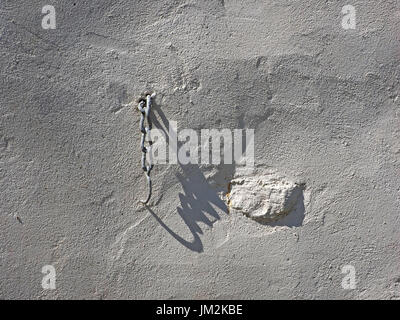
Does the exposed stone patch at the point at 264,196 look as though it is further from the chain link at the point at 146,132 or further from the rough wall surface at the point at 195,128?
the chain link at the point at 146,132

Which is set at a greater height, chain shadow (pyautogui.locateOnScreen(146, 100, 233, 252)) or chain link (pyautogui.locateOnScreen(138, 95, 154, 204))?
chain link (pyautogui.locateOnScreen(138, 95, 154, 204))

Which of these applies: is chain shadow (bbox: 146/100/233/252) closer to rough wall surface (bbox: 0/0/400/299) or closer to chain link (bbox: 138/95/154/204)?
rough wall surface (bbox: 0/0/400/299)

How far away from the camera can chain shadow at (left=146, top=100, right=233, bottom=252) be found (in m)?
2.08

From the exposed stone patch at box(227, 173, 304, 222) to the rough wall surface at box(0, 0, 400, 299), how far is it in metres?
0.04

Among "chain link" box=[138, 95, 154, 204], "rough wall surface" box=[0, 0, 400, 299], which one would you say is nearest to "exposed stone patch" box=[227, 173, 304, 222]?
"rough wall surface" box=[0, 0, 400, 299]

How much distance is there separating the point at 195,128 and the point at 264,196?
0.46 meters

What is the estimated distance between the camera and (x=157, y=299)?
2.08m

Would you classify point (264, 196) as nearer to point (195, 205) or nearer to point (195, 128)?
point (195, 205)

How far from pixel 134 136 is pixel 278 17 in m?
0.88

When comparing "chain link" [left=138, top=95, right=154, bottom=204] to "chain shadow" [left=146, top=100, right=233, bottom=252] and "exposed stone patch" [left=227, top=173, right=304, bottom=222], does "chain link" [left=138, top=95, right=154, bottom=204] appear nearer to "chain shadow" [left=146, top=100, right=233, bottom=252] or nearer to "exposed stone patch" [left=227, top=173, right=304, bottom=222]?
"chain shadow" [left=146, top=100, right=233, bottom=252]

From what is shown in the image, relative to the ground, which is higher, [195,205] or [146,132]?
[146,132]

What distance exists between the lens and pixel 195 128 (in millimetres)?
2072

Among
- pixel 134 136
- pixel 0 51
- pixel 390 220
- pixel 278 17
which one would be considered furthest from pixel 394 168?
pixel 0 51

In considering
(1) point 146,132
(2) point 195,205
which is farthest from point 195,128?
(2) point 195,205
